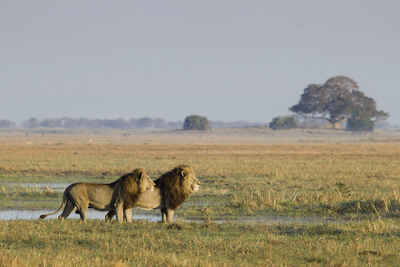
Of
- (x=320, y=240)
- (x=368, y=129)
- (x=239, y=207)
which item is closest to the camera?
(x=320, y=240)

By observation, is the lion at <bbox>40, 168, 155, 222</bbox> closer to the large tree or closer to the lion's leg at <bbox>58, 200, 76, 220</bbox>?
the lion's leg at <bbox>58, 200, 76, 220</bbox>

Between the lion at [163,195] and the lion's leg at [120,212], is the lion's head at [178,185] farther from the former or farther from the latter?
the lion's leg at [120,212]

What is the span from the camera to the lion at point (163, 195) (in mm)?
15344

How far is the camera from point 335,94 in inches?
5202

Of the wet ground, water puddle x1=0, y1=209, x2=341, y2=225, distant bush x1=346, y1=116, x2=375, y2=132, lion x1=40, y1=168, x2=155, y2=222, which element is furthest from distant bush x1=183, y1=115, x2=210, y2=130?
lion x1=40, y1=168, x2=155, y2=222

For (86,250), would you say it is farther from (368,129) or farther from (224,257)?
(368,129)

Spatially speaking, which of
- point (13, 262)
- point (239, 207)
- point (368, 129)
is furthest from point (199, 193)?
point (368, 129)

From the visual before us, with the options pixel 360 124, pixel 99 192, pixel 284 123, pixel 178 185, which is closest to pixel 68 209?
pixel 99 192

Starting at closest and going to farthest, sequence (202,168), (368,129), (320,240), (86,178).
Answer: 1. (320,240)
2. (86,178)
3. (202,168)
4. (368,129)

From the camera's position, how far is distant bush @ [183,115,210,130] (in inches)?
5707

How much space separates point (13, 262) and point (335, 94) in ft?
408

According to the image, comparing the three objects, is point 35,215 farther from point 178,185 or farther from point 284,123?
point 284,123

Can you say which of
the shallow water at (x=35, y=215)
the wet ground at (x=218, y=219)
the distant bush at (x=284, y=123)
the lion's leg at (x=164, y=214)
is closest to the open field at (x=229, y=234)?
the wet ground at (x=218, y=219)

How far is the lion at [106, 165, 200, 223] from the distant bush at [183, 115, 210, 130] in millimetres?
128494
